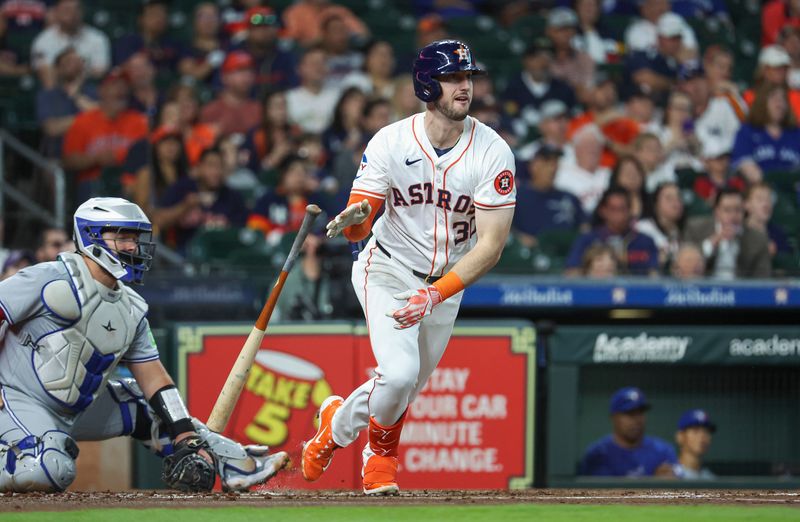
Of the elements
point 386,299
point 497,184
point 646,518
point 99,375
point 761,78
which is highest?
point 761,78

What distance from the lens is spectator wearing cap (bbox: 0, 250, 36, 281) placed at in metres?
8.43

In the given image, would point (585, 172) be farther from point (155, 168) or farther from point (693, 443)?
point (155, 168)

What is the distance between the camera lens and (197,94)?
11.1 meters

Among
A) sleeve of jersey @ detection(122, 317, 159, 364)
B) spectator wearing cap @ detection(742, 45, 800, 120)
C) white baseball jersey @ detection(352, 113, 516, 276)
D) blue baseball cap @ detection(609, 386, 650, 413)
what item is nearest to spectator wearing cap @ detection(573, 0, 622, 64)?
spectator wearing cap @ detection(742, 45, 800, 120)

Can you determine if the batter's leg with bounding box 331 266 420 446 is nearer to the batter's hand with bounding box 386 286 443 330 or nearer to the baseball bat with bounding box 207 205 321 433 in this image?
the batter's hand with bounding box 386 286 443 330

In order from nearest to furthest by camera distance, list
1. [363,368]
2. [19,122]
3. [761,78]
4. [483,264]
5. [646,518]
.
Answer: [646,518], [483,264], [363,368], [19,122], [761,78]

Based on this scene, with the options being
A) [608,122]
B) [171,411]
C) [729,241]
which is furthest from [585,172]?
[171,411]

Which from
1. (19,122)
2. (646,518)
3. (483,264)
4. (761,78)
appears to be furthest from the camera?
(761,78)

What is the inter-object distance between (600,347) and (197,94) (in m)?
4.45

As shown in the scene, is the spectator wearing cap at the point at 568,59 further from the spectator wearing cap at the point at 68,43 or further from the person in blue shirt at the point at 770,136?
the spectator wearing cap at the point at 68,43

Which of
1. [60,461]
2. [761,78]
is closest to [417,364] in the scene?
[60,461]

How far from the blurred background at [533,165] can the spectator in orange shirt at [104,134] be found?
22 mm

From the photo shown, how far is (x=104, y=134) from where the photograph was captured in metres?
10.6

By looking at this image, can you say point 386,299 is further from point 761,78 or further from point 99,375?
point 761,78
